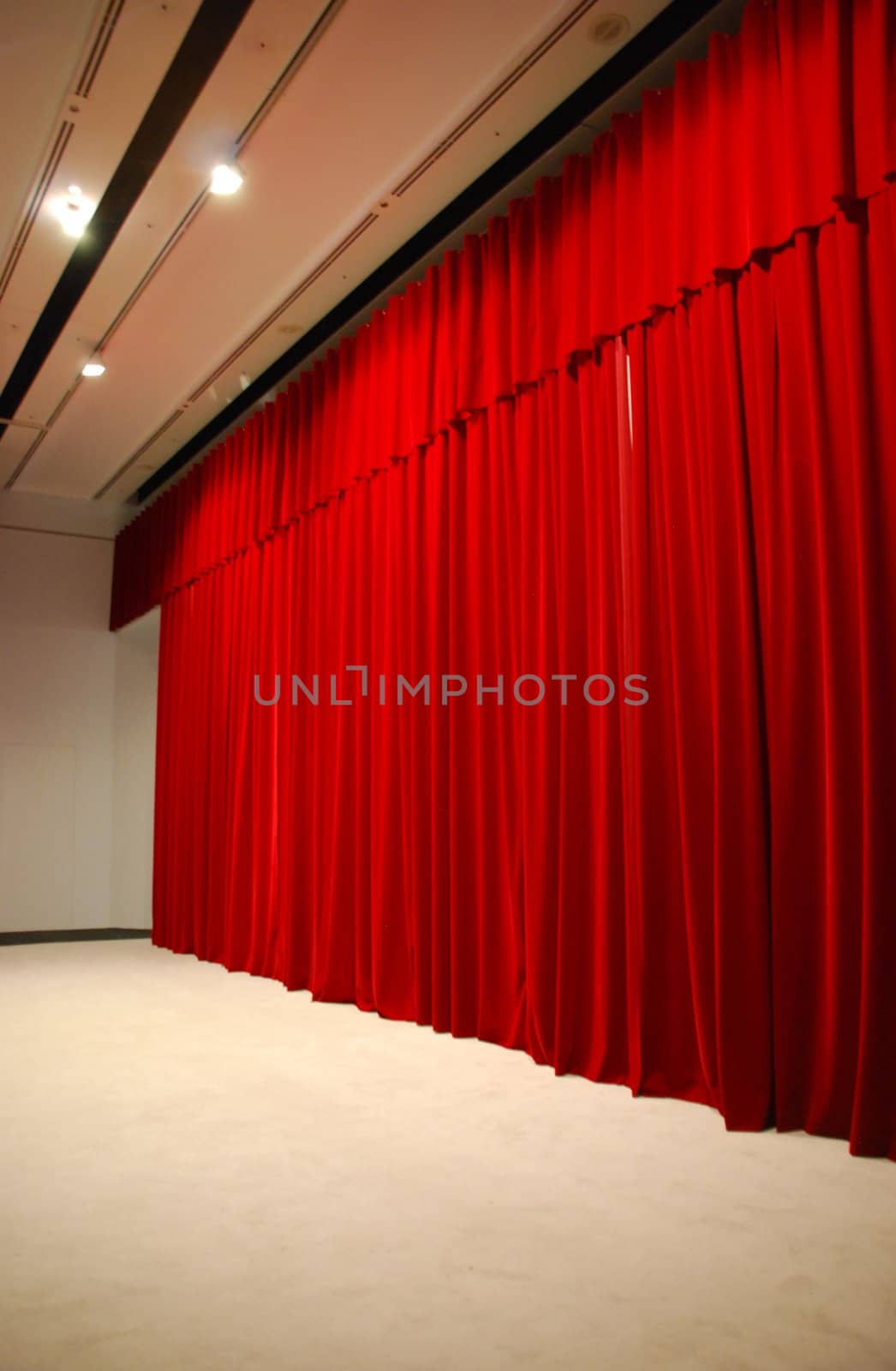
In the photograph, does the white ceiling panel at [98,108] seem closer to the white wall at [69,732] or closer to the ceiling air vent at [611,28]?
the ceiling air vent at [611,28]

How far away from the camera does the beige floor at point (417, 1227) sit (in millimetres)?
1675

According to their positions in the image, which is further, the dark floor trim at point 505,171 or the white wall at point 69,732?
the white wall at point 69,732

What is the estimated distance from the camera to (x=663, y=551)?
11.0 ft

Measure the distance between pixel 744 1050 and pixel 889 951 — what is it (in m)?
0.53

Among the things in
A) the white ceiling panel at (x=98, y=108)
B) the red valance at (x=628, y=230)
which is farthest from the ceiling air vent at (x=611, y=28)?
the white ceiling panel at (x=98, y=108)

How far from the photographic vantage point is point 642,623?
3381 mm

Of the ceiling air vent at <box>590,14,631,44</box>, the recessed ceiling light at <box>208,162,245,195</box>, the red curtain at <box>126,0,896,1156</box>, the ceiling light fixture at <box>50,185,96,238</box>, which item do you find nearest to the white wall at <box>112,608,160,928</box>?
the red curtain at <box>126,0,896,1156</box>

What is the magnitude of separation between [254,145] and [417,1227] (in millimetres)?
3970

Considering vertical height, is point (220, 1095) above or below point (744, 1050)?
below

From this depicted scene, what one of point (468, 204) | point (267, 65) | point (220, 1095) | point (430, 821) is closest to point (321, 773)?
point (430, 821)

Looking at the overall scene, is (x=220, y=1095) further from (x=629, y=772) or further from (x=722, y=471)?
(x=722, y=471)

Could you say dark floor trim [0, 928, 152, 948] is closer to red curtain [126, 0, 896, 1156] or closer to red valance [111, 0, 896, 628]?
red curtain [126, 0, 896, 1156]

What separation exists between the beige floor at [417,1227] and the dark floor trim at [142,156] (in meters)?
3.63

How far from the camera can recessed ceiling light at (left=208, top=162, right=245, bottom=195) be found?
14.0 feet
